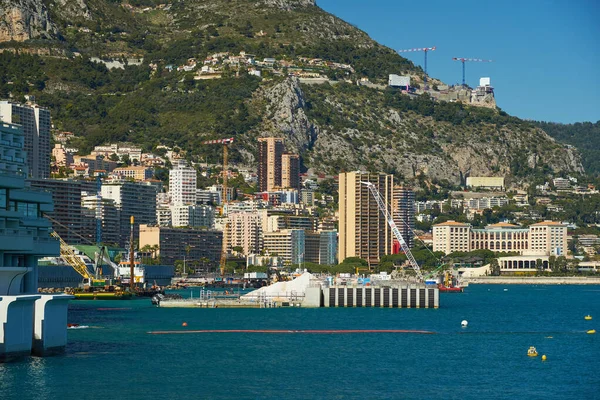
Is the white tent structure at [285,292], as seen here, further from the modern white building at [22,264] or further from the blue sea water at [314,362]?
the modern white building at [22,264]

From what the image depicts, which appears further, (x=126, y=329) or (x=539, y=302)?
(x=539, y=302)

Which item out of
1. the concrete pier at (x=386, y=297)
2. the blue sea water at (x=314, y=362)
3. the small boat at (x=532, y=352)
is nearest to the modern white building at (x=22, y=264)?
the blue sea water at (x=314, y=362)

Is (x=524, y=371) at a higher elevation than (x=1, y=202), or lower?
lower

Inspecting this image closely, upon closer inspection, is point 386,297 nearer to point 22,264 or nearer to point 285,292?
point 285,292

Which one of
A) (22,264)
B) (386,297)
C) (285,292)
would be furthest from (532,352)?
(285,292)

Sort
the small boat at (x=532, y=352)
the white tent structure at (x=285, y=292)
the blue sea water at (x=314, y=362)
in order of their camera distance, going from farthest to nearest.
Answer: the white tent structure at (x=285, y=292), the small boat at (x=532, y=352), the blue sea water at (x=314, y=362)

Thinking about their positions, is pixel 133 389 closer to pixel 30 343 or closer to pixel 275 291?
Answer: pixel 30 343

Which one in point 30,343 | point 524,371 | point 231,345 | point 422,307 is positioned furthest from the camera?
point 422,307

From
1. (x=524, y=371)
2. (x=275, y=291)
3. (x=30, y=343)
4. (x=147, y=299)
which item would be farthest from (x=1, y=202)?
(x=147, y=299)
